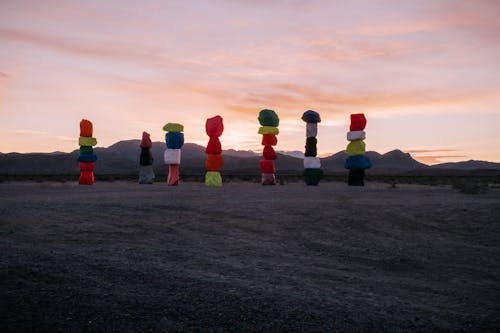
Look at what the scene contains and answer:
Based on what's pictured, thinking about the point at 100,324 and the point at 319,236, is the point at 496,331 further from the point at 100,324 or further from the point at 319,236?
the point at 319,236

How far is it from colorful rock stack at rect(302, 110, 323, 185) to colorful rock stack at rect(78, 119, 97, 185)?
1324 cm

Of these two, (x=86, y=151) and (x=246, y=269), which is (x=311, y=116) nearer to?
(x=86, y=151)

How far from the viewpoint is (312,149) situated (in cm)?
2580

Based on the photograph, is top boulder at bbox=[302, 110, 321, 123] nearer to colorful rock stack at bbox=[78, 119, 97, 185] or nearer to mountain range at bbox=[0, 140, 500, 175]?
colorful rock stack at bbox=[78, 119, 97, 185]

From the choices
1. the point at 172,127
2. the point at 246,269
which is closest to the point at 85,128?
the point at 172,127

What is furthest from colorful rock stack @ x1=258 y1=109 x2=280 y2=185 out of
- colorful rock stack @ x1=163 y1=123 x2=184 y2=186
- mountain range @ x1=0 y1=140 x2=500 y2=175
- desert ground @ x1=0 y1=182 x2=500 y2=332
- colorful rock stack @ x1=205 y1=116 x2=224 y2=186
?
mountain range @ x1=0 y1=140 x2=500 y2=175

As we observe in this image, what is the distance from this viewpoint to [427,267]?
747 cm

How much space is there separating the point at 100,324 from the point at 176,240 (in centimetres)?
455

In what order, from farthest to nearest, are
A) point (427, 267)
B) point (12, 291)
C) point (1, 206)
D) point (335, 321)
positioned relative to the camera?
point (1, 206) → point (427, 267) → point (12, 291) → point (335, 321)

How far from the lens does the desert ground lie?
4609 mm

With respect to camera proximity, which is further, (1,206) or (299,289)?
(1,206)

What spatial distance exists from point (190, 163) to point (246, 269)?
357 ft

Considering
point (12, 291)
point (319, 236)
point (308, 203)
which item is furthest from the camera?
point (308, 203)

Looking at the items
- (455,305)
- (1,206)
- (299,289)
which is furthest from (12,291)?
(1,206)
